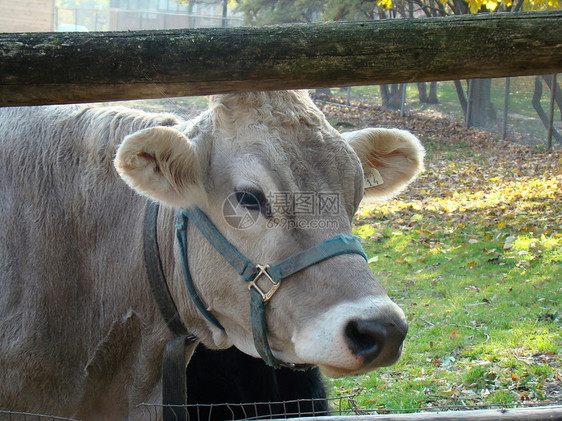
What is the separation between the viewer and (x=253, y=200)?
2.76 meters

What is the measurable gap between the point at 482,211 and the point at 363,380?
6.29 metres

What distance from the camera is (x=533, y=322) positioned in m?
6.14

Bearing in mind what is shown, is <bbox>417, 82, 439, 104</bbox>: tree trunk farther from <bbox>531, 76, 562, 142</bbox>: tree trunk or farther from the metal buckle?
the metal buckle

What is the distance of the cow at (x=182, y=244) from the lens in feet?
8.54

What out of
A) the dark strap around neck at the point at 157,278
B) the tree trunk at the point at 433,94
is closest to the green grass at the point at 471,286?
the dark strap around neck at the point at 157,278

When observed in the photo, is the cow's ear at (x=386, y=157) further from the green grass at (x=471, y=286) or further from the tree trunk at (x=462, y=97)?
the tree trunk at (x=462, y=97)

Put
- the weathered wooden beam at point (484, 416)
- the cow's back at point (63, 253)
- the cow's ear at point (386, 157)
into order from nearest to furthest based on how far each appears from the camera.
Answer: the weathered wooden beam at point (484, 416) → the cow's back at point (63, 253) → the cow's ear at point (386, 157)

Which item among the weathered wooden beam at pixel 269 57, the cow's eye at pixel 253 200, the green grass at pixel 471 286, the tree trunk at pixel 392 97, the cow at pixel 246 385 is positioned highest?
the weathered wooden beam at pixel 269 57

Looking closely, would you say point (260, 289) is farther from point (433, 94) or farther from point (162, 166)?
point (433, 94)

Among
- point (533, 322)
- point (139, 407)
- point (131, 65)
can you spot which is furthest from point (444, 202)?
point (131, 65)

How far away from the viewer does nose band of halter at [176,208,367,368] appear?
2615 mm

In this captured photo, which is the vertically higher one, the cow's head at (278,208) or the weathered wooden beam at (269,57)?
the weathered wooden beam at (269,57)

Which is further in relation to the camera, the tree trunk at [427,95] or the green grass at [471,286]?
the tree trunk at [427,95]

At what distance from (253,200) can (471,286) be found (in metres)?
5.59
